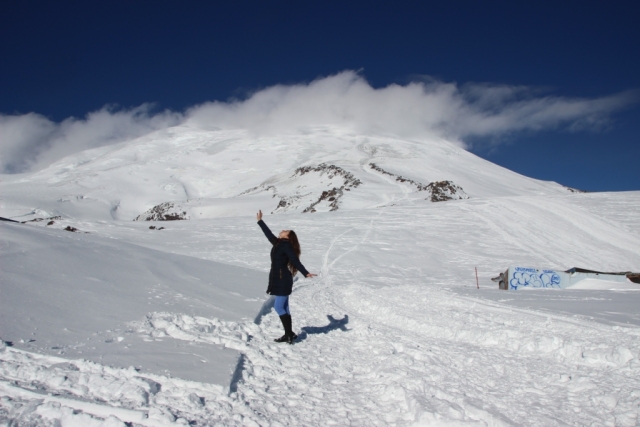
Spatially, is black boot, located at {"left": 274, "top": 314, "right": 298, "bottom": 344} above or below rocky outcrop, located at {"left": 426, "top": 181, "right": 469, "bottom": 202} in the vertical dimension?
below

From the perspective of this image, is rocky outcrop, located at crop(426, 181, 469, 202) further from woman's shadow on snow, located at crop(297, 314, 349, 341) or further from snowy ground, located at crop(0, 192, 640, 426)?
woman's shadow on snow, located at crop(297, 314, 349, 341)

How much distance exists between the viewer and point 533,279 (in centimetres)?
1512

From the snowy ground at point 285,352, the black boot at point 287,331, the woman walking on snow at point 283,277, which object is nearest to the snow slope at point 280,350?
the snowy ground at point 285,352

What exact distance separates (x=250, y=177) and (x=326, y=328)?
112560 mm

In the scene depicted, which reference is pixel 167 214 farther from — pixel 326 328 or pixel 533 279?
pixel 326 328

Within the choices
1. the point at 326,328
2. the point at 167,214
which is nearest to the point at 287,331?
the point at 326,328

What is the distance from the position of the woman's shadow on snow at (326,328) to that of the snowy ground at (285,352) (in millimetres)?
55

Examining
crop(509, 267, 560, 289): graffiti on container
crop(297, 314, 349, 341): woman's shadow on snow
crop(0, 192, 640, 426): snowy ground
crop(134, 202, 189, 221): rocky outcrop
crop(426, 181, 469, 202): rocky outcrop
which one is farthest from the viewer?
crop(134, 202, 189, 221): rocky outcrop

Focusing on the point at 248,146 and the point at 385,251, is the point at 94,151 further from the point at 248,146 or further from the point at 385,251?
the point at 385,251

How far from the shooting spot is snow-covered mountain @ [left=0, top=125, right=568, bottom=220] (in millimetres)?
65750

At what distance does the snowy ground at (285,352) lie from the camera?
12.1 feet

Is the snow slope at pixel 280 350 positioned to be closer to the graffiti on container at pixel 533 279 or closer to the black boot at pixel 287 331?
the black boot at pixel 287 331

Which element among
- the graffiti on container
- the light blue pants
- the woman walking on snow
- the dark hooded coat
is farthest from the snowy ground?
the graffiti on container

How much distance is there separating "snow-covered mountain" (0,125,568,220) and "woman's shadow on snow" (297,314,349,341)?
140ft
